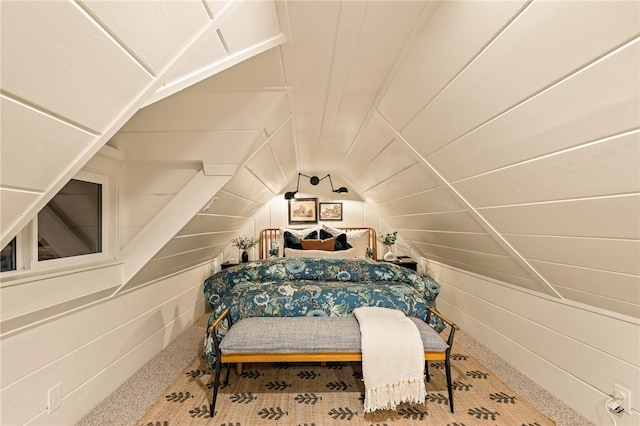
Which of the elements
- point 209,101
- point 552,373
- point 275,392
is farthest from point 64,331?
point 552,373

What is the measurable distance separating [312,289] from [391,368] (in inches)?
31.8

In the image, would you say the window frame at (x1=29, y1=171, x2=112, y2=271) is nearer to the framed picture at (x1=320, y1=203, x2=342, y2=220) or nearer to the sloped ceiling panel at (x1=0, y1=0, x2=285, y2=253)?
the sloped ceiling panel at (x1=0, y1=0, x2=285, y2=253)

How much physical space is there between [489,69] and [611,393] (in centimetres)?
189

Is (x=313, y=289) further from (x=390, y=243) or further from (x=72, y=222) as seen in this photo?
(x=390, y=243)

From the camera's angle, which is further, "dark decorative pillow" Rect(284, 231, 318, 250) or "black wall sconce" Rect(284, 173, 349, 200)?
"black wall sconce" Rect(284, 173, 349, 200)

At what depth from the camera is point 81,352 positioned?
74.6 inches

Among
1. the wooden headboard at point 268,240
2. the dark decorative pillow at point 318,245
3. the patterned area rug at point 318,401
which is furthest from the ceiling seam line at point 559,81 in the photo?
the wooden headboard at point 268,240

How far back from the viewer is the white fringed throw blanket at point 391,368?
1886 mm

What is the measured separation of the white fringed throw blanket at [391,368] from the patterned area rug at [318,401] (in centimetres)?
15

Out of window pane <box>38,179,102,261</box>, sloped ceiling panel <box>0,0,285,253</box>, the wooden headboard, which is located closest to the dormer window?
window pane <box>38,179,102,261</box>

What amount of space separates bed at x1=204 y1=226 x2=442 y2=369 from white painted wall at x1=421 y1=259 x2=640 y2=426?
573 mm

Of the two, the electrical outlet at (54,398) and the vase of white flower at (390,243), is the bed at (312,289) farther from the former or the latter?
the vase of white flower at (390,243)

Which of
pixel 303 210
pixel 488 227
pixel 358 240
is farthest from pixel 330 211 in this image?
pixel 488 227

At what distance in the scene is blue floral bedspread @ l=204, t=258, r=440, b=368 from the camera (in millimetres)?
2344
